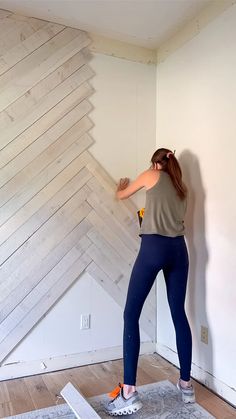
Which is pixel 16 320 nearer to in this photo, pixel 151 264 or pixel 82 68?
pixel 151 264

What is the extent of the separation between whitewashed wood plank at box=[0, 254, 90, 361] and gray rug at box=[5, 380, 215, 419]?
52 cm

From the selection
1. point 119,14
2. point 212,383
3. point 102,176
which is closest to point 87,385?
point 212,383

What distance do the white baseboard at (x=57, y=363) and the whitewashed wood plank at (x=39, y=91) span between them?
1635mm

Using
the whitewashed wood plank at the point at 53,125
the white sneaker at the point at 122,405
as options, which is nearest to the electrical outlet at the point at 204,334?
the white sneaker at the point at 122,405

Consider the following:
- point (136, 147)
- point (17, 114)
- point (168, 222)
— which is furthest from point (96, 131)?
point (168, 222)

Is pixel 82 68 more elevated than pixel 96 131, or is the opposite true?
pixel 82 68

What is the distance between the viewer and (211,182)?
7.23 feet

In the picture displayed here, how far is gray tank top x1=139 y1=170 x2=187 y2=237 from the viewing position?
6.63 ft

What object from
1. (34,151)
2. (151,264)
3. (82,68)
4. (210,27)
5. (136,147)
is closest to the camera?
(151,264)

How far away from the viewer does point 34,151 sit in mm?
2371

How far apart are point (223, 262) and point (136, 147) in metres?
1.19

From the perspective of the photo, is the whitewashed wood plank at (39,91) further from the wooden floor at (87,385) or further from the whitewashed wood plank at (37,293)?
the wooden floor at (87,385)

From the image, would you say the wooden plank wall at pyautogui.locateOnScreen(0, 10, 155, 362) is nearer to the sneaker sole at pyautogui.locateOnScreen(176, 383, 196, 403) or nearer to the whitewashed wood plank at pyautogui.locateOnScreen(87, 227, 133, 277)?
the whitewashed wood plank at pyautogui.locateOnScreen(87, 227, 133, 277)

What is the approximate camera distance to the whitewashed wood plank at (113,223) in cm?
258
